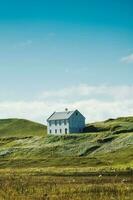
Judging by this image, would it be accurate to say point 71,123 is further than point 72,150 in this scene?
Yes

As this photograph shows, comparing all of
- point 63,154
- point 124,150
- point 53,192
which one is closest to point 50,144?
point 63,154

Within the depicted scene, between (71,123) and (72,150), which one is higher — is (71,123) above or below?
above

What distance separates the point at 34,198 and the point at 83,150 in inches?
4152

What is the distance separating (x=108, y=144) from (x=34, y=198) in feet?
346

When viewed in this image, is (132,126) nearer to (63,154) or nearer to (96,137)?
(96,137)

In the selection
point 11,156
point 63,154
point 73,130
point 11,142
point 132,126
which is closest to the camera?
point 63,154

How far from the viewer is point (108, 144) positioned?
137375 millimetres

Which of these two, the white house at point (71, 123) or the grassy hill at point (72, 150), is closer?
the grassy hill at point (72, 150)

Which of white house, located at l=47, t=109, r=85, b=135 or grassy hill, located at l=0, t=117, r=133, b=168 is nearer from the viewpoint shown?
grassy hill, located at l=0, t=117, r=133, b=168

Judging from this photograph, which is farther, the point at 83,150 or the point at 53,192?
the point at 83,150

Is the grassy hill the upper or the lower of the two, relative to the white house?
lower

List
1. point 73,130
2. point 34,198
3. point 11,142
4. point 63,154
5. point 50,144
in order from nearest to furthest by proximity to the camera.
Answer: point 34,198 < point 63,154 < point 50,144 < point 11,142 < point 73,130

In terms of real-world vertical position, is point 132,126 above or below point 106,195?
above

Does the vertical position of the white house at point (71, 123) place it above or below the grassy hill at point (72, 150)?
above
